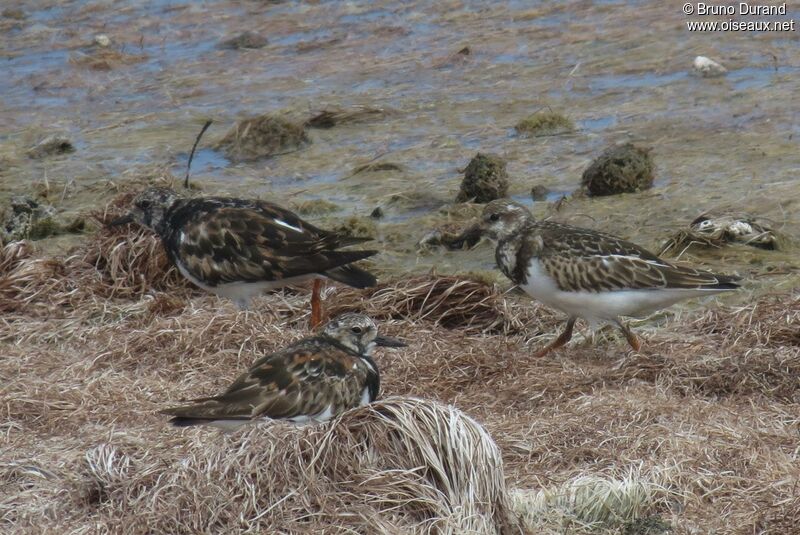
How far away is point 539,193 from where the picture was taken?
389 inches

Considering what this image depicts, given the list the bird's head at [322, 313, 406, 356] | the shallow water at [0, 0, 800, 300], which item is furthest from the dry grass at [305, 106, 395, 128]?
the bird's head at [322, 313, 406, 356]

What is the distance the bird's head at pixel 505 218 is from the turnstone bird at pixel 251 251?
2.16 feet

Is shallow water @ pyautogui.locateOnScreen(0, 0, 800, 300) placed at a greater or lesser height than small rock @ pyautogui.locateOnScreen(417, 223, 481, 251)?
lesser

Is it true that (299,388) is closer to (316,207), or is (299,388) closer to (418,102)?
(316,207)

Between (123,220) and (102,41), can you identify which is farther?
(102,41)

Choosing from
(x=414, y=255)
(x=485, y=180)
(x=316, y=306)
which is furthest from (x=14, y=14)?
(x=316, y=306)

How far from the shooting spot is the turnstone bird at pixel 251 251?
7.72 m

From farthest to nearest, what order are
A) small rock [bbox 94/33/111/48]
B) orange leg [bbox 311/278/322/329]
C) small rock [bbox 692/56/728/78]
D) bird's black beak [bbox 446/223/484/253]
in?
small rock [bbox 94/33/111/48] → small rock [bbox 692/56/728/78] → bird's black beak [bbox 446/223/484/253] → orange leg [bbox 311/278/322/329]

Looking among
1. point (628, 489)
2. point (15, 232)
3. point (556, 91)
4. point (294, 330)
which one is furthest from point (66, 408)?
point (556, 91)

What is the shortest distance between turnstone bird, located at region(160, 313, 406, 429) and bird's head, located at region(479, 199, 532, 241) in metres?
1.87

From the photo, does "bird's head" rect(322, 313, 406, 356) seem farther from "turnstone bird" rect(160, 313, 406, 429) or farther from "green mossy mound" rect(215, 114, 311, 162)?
"green mossy mound" rect(215, 114, 311, 162)

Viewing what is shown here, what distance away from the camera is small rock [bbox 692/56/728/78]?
464 inches

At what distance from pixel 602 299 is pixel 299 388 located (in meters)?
2.08

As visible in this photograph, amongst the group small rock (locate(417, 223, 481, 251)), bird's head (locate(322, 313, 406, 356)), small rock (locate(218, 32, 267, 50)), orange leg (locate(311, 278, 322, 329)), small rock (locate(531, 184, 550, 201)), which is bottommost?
small rock (locate(218, 32, 267, 50))
